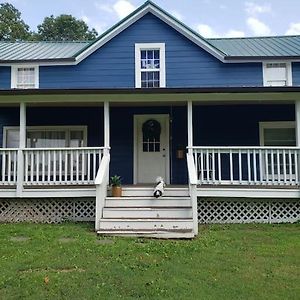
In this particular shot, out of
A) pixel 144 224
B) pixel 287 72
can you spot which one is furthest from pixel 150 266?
pixel 287 72

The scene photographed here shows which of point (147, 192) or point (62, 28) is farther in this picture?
point (62, 28)

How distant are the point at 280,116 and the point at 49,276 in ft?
29.5

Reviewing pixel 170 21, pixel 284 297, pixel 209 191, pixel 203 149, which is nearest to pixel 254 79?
pixel 170 21

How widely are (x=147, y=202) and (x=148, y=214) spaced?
530mm

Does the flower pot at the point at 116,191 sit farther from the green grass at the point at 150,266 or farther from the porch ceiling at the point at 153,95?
the porch ceiling at the point at 153,95

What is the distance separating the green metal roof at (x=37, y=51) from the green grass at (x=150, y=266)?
7068 millimetres

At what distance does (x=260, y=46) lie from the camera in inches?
555

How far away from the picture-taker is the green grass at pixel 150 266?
4.63 metres

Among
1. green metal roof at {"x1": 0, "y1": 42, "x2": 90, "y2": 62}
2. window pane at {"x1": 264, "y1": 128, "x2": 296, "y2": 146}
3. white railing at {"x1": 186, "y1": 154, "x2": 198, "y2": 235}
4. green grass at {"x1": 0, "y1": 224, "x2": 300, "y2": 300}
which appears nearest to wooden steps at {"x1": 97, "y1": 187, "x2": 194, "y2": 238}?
white railing at {"x1": 186, "y1": 154, "x2": 198, "y2": 235}

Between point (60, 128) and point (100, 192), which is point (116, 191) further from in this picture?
point (60, 128)

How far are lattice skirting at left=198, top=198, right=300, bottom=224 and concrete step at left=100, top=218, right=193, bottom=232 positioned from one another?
154 cm

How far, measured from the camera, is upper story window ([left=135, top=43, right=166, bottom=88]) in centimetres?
1253

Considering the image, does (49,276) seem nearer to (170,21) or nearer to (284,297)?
(284,297)

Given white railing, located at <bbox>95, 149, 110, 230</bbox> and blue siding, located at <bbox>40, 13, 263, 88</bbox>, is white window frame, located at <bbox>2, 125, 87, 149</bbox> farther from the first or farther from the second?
white railing, located at <bbox>95, 149, 110, 230</bbox>
